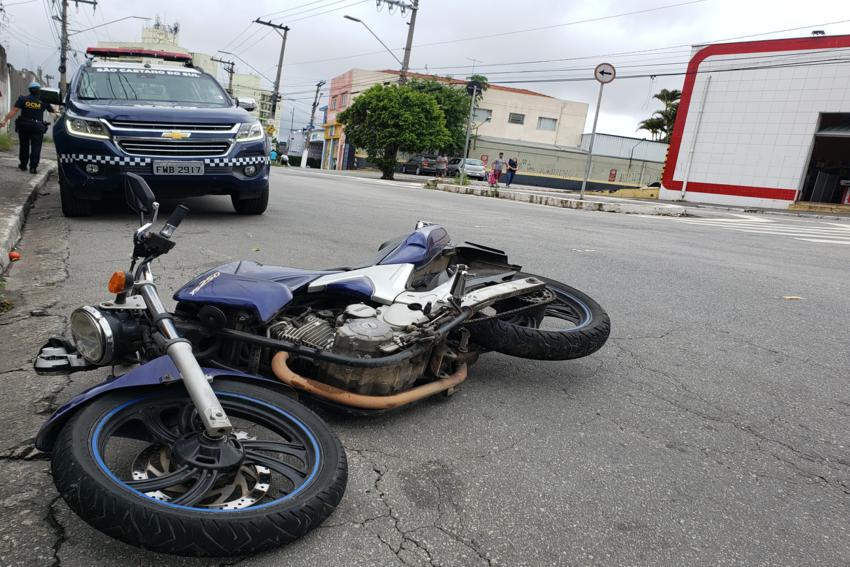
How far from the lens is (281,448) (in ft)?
6.75

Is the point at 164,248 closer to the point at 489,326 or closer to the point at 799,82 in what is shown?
the point at 489,326

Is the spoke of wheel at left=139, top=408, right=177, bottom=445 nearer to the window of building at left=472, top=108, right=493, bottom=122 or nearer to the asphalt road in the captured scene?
the asphalt road

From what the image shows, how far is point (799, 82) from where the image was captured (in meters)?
25.9

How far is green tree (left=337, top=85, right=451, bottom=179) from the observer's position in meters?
32.6

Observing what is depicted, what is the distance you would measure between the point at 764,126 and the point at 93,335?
100 feet

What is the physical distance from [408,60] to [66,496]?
3536cm

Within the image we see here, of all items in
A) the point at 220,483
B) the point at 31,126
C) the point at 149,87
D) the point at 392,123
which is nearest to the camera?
the point at 220,483

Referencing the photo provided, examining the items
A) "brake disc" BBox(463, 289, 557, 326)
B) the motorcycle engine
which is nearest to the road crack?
the motorcycle engine

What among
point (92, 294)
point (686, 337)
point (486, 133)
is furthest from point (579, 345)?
point (486, 133)

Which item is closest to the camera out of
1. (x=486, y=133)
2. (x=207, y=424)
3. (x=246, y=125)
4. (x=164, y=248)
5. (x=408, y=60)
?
(x=207, y=424)

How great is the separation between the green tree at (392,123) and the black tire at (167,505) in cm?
3070

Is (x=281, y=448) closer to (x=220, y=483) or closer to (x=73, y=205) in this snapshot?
(x=220, y=483)

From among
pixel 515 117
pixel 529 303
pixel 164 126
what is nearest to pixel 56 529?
pixel 529 303

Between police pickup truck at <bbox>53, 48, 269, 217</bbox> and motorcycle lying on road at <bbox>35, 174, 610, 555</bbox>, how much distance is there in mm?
4451
